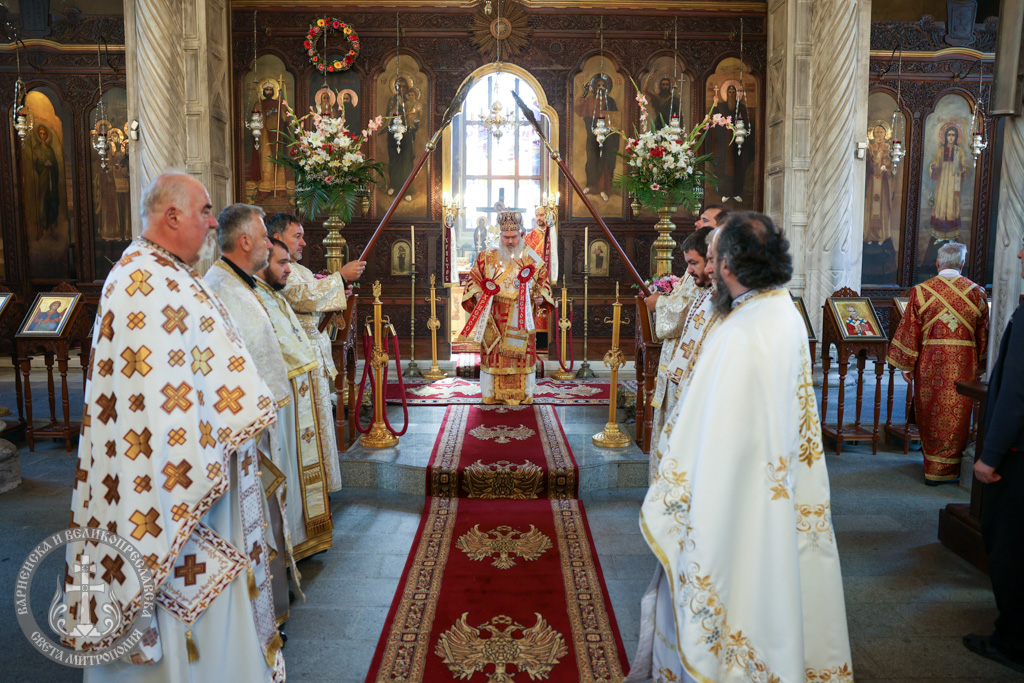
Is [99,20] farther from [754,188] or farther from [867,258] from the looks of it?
[867,258]

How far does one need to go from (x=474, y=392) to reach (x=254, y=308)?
5.04 m

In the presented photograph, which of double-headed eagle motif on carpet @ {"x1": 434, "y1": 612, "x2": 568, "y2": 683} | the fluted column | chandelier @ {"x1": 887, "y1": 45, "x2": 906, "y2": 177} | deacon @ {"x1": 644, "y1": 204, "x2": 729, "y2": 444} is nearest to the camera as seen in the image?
double-headed eagle motif on carpet @ {"x1": 434, "y1": 612, "x2": 568, "y2": 683}

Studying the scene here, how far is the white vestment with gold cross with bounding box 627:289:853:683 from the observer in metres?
2.24

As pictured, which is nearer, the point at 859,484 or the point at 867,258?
the point at 859,484

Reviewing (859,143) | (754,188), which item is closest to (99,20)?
(754,188)

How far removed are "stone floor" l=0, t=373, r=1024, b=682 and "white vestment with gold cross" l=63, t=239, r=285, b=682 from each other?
0.80 m

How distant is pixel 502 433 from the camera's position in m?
6.19

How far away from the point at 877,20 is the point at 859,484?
9.60m

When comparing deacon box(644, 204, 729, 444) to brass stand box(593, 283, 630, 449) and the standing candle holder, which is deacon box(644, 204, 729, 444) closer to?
brass stand box(593, 283, 630, 449)

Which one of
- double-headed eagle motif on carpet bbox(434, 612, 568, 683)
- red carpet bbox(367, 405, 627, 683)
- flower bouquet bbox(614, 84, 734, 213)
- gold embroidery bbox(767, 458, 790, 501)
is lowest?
double-headed eagle motif on carpet bbox(434, 612, 568, 683)

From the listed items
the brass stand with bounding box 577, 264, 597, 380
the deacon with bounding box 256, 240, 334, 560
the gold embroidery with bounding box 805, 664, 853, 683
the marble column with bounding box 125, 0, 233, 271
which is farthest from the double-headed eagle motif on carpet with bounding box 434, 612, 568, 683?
the marble column with bounding box 125, 0, 233, 271

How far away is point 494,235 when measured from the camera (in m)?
11.7

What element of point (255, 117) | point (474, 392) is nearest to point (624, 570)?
point (474, 392)

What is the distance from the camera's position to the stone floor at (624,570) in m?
3.10
